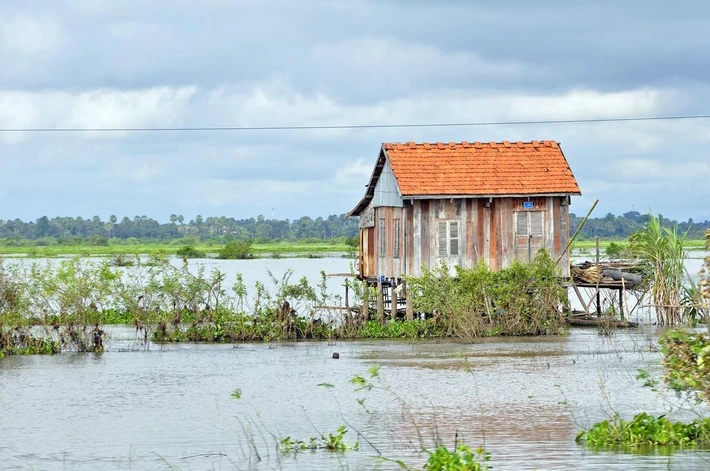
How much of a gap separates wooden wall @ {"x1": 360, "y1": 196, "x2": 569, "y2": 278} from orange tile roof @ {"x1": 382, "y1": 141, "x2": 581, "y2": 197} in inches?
17.7

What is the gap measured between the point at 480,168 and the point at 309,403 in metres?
13.2

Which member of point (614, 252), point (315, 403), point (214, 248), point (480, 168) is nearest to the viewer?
point (315, 403)

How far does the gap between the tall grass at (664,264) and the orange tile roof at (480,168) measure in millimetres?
3669

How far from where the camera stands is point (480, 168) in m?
30.0

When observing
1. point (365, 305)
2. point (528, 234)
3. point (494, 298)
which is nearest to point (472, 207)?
point (528, 234)

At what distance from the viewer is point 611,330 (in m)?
31.4

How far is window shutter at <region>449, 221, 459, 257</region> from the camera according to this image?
97.4ft

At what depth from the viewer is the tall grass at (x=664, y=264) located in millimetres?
31250

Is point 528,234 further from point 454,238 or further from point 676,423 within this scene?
point 676,423

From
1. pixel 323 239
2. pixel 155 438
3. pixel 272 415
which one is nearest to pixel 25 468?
pixel 155 438

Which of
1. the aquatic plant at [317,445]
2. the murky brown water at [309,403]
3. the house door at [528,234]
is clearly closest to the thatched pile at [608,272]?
the house door at [528,234]

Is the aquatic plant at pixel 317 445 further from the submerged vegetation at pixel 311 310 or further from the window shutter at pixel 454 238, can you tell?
the window shutter at pixel 454 238

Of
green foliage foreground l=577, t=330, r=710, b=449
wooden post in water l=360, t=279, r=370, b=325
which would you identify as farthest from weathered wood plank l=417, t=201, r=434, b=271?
green foliage foreground l=577, t=330, r=710, b=449

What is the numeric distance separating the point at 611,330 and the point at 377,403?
→ 1495 centimetres
